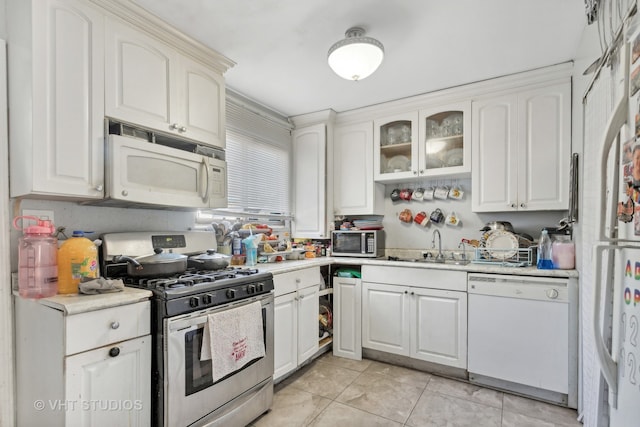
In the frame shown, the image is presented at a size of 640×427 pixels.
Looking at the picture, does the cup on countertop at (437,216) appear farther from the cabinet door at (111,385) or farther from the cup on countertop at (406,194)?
the cabinet door at (111,385)

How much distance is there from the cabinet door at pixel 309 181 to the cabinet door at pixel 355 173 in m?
0.16

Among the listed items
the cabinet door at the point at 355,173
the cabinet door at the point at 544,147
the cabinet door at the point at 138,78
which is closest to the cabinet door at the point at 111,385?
the cabinet door at the point at 138,78

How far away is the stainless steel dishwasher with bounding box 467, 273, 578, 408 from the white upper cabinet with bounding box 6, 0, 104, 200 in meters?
2.56

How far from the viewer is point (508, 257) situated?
254 centimetres

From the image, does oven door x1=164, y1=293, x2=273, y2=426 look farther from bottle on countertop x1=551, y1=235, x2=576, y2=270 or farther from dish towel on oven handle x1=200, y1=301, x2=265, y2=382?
bottle on countertop x1=551, y1=235, x2=576, y2=270

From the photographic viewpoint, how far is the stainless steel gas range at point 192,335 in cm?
147

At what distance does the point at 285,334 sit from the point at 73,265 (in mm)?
1406

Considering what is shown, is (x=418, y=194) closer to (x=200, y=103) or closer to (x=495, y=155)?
(x=495, y=155)

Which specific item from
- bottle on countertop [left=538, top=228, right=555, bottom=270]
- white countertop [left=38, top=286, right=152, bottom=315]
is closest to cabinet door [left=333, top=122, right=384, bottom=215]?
bottle on countertop [left=538, top=228, right=555, bottom=270]

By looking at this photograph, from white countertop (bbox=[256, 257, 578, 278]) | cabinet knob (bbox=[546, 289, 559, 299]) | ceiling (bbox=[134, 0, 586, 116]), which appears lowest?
cabinet knob (bbox=[546, 289, 559, 299])

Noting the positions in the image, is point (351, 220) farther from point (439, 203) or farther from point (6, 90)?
point (6, 90)

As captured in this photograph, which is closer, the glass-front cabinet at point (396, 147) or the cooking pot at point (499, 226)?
the cooking pot at point (499, 226)

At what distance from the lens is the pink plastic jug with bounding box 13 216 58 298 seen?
4.61 feet

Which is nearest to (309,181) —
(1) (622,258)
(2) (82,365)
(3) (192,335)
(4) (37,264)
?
(3) (192,335)
